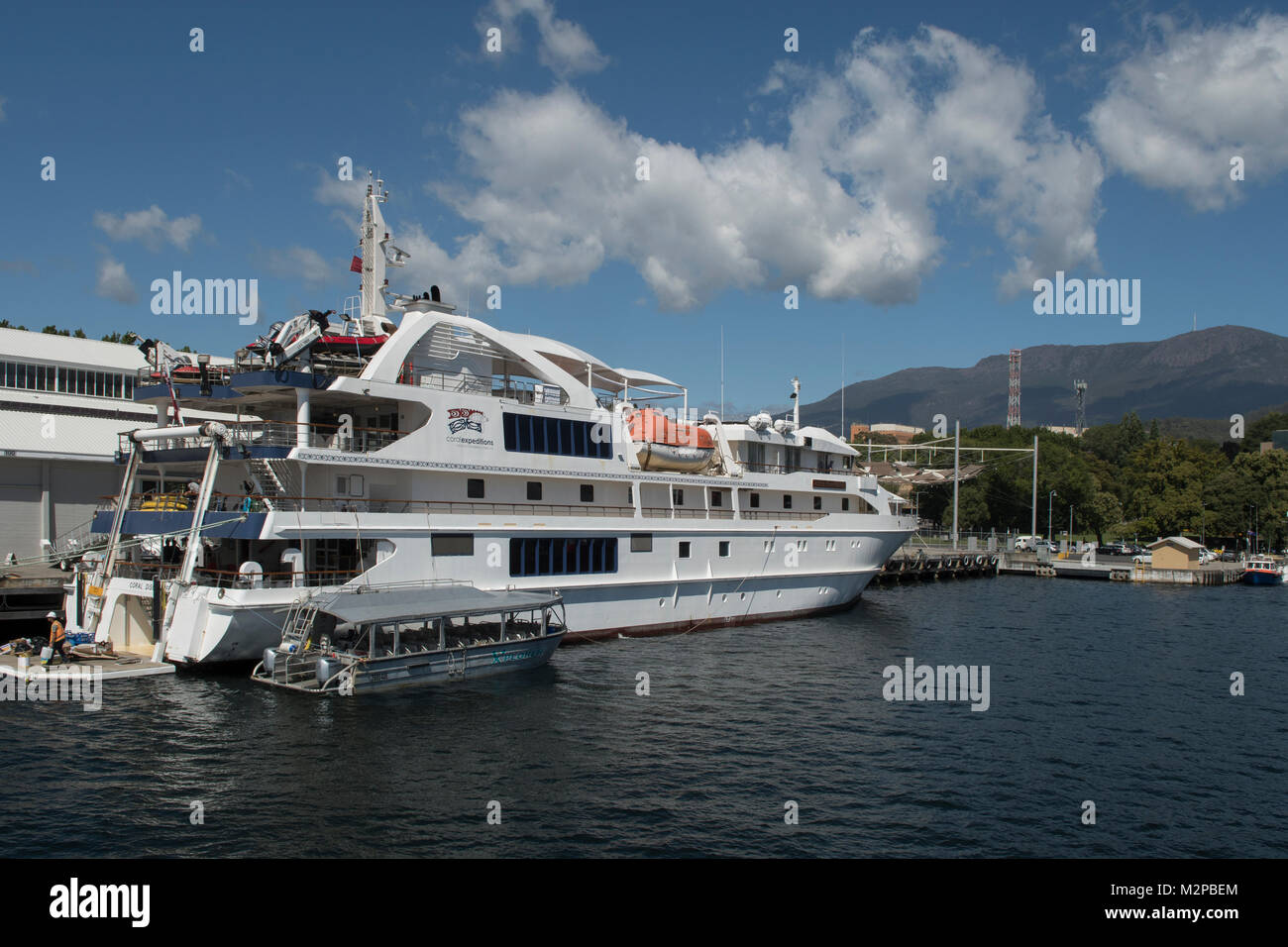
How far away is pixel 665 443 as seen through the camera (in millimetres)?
35406

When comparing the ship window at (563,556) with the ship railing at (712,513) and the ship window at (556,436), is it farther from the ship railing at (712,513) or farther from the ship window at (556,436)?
the ship railing at (712,513)

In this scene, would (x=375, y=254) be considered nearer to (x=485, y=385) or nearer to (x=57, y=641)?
(x=485, y=385)

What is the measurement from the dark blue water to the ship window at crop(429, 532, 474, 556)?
4.42m

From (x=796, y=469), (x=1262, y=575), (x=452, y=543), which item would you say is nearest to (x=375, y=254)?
(x=452, y=543)

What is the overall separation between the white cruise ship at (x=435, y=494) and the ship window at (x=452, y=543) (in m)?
0.06

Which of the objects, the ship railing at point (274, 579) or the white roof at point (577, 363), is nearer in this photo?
the ship railing at point (274, 579)

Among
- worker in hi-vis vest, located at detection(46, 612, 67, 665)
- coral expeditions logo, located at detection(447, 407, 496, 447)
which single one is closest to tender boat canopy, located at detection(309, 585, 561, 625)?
coral expeditions logo, located at detection(447, 407, 496, 447)

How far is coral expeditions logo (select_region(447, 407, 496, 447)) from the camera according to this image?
28.2m

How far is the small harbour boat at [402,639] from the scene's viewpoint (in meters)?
22.1

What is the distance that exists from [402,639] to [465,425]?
294 inches

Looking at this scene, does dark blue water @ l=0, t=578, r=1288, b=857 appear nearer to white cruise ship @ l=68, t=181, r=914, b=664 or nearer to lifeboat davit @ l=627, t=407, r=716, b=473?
white cruise ship @ l=68, t=181, r=914, b=664

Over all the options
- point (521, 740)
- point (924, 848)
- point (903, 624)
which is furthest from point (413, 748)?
point (903, 624)

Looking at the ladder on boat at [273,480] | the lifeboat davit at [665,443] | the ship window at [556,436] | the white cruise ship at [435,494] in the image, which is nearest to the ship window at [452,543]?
the white cruise ship at [435,494]

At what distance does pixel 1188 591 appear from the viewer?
5794 cm
